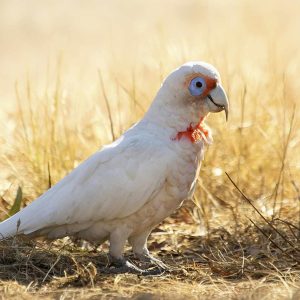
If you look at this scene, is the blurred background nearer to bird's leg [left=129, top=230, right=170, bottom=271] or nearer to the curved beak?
the curved beak

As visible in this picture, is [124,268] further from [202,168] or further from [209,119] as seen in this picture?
[209,119]

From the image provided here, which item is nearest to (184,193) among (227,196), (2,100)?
(227,196)

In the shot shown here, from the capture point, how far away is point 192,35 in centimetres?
1388

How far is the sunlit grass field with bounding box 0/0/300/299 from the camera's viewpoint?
529 cm

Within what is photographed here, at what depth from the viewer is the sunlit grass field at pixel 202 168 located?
5293 mm

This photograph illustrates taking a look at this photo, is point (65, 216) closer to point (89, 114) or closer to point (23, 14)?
point (89, 114)

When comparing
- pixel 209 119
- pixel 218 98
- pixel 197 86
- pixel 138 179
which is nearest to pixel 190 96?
pixel 197 86

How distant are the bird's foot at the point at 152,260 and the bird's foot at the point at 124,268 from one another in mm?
81

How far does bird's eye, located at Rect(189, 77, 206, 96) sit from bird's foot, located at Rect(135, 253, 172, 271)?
1.15 metres

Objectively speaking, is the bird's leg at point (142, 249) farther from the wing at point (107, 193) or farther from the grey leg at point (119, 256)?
the wing at point (107, 193)

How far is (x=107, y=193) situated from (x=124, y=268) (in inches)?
20.8

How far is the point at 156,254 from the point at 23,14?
37.4 feet

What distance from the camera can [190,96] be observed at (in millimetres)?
5750

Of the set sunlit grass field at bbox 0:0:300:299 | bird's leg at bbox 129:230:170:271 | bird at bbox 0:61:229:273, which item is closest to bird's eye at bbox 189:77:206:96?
bird at bbox 0:61:229:273
